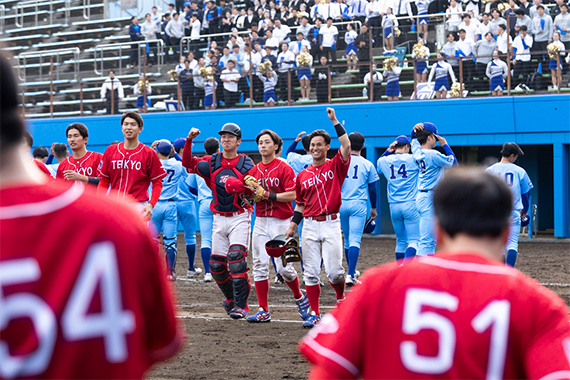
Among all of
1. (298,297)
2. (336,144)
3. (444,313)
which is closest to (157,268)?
(444,313)

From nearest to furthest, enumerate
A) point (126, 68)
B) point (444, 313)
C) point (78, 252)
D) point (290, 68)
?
point (78, 252)
point (444, 313)
point (290, 68)
point (126, 68)

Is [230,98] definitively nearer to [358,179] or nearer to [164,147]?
[164,147]

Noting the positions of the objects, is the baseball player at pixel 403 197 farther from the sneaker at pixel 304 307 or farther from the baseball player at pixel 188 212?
the baseball player at pixel 188 212

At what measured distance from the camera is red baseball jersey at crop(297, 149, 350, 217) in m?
8.29

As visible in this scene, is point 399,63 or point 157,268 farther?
point 399,63

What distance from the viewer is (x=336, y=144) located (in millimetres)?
20438

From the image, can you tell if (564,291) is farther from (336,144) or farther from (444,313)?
(336,144)

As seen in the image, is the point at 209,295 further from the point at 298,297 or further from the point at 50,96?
the point at 50,96

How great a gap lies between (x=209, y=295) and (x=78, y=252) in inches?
355

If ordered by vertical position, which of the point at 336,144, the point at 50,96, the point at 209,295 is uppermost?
the point at 50,96

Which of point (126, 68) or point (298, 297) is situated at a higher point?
point (126, 68)

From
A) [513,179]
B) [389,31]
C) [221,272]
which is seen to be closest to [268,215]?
[221,272]

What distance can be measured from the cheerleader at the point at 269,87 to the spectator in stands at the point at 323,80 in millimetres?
1142

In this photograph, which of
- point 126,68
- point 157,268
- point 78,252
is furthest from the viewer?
point 126,68
